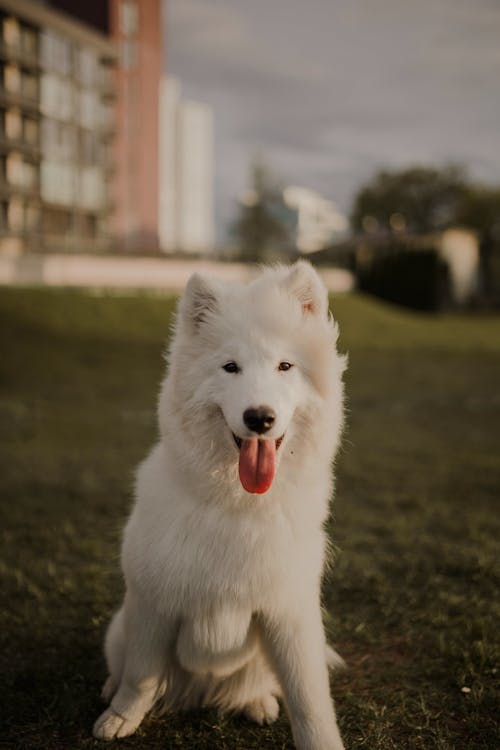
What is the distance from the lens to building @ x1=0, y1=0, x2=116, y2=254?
3909cm

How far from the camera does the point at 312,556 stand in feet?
9.36

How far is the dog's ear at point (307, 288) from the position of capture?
269cm

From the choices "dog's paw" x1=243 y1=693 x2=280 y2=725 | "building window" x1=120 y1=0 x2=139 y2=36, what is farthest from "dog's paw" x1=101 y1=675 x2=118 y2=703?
"building window" x1=120 y1=0 x2=139 y2=36

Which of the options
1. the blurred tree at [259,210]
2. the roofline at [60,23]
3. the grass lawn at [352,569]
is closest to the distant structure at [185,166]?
the blurred tree at [259,210]

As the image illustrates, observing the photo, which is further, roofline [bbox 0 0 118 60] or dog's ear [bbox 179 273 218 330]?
roofline [bbox 0 0 118 60]

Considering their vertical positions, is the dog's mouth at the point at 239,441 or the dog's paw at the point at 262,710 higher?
the dog's mouth at the point at 239,441

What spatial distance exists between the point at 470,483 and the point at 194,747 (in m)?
4.90

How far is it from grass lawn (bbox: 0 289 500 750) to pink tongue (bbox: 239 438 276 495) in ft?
4.16

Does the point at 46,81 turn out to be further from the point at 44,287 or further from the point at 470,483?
the point at 470,483

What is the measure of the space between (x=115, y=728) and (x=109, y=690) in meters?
0.28

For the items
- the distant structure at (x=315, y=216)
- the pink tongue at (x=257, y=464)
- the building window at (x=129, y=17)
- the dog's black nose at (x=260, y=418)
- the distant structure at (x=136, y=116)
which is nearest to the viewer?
the dog's black nose at (x=260, y=418)

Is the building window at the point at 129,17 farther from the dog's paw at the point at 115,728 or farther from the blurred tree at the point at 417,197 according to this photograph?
the dog's paw at the point at 115,728

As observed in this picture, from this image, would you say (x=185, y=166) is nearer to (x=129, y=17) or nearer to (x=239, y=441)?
(x=129, y=17)

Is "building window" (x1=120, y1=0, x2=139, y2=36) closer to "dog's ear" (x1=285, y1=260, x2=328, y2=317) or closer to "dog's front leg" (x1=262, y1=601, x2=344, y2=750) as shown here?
"dog's ear" (x1=285, y1=260, x2=328, y2=317)
